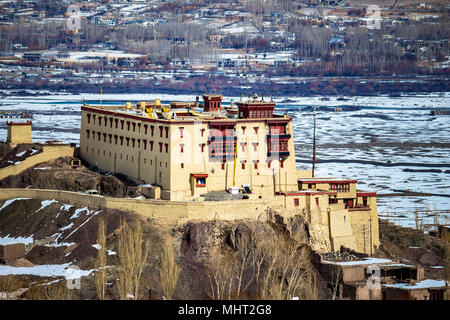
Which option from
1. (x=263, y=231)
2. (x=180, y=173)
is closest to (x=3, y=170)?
(x=180, y=173)

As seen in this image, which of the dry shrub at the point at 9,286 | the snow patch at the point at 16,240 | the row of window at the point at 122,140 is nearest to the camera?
the dry shrub at the point at 9,286

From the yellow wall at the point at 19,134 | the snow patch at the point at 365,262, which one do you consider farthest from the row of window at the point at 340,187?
the yellow wall at the point at 19,134

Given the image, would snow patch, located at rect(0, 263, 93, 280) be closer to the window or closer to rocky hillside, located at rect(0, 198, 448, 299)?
rocky hillside, located at rect(0, 198, 448, 299)

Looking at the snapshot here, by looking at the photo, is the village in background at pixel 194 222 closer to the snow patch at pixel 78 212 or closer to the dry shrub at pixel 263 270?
the dry shrub at pixel 263 270

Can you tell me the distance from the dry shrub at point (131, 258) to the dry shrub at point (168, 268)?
123cm

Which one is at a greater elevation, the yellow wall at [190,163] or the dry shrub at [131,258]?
the yellow wall at [190,163]

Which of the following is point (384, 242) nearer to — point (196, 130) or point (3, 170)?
point (196, 130)

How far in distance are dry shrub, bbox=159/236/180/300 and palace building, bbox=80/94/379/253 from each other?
25.1 ft

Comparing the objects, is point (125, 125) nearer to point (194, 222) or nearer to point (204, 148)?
point (204, 148)

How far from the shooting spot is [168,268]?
89.5 m

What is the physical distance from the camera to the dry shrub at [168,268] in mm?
87000

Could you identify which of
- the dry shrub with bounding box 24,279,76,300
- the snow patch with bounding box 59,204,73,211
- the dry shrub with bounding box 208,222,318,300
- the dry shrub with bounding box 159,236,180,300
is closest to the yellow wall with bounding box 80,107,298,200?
the snow patch with bounding box 59,204,73,211

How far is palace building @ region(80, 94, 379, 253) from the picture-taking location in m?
101

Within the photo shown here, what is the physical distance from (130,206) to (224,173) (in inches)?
368
